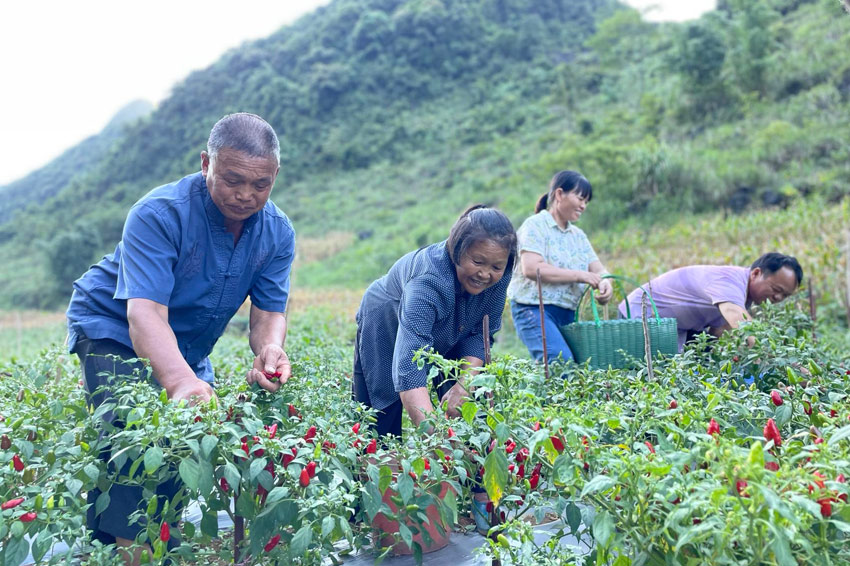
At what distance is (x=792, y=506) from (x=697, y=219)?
1324cm

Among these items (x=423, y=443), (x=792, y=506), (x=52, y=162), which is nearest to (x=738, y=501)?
(x=792, y=506)

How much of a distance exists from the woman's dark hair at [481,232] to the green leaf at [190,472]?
113cm

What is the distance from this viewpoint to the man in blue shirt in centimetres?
199

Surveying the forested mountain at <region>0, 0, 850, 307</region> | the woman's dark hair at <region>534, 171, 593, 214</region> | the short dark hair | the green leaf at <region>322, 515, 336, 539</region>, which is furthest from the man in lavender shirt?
the forested mountain at <region>0, 0, 850, 307</region>

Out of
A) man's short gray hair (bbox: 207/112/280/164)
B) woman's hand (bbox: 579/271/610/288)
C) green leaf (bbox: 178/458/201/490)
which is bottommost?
woman's hand (bbox: 579/271/610/288)

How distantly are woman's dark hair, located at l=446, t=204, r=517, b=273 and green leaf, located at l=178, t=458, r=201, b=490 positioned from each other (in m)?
1.13

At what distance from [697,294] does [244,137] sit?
105 inches

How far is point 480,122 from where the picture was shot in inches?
1471

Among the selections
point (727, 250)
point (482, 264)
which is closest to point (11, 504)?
point (482, 264)

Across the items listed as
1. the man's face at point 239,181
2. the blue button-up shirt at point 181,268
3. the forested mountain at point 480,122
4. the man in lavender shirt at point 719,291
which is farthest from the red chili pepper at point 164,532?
the forested mountain at point 480,122

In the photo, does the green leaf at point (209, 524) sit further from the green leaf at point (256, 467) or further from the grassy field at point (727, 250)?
the grassy field at point (727, 250)

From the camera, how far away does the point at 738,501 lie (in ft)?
4.02

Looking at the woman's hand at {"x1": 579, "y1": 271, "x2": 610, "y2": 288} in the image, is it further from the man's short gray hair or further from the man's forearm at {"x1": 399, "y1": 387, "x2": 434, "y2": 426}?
the man's short gray hair

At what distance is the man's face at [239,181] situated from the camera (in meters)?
2.05
